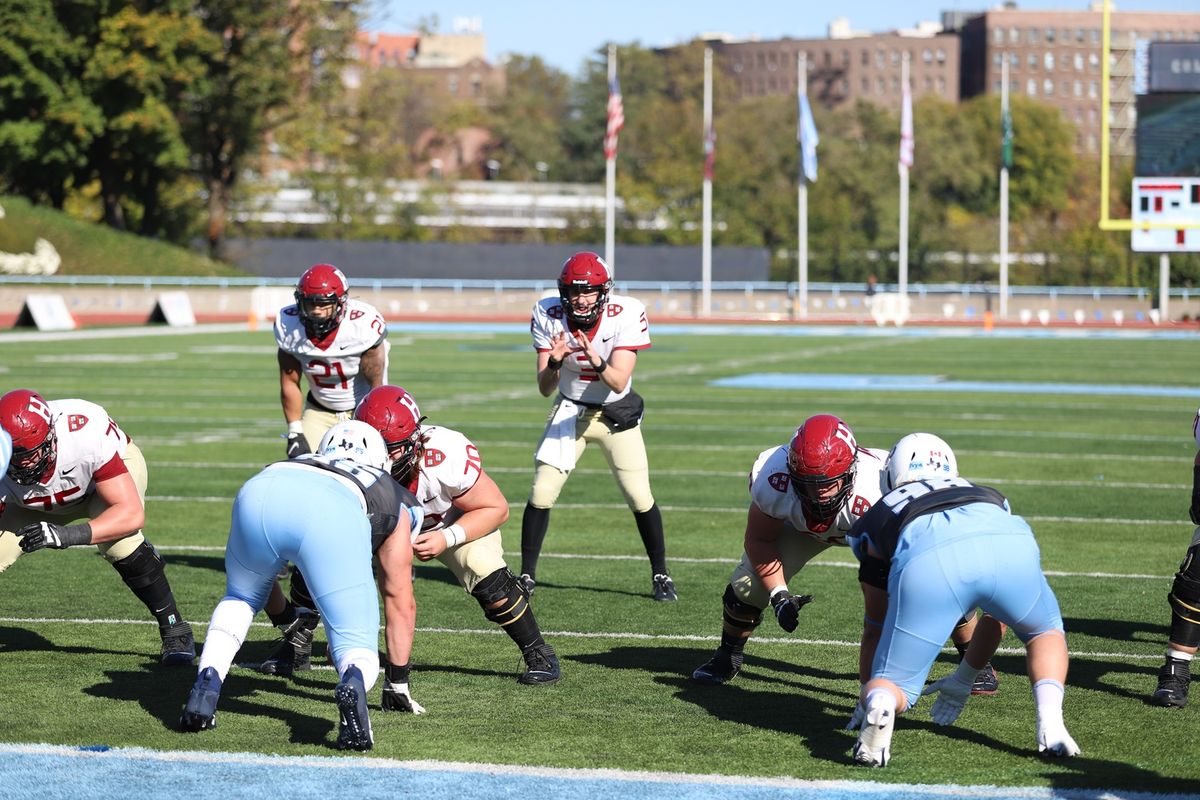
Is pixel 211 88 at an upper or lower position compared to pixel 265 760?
upper

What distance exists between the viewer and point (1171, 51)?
38.3 meters

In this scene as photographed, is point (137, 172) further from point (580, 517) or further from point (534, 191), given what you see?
point (580, 517)

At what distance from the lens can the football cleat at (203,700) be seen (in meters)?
5.57

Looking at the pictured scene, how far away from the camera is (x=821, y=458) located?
564 centimetres

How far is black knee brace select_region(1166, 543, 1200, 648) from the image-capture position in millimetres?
6328

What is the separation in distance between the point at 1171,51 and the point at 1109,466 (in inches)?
1079

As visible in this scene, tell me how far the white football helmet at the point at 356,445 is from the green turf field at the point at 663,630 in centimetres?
95

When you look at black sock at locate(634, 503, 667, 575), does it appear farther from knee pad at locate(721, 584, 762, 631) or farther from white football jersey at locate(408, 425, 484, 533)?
white football jersey at locate(408, 425, 484, 533)

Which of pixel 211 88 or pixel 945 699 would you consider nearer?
pixel 945 699

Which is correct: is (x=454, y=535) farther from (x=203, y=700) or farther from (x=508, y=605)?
(x=203, y=700)

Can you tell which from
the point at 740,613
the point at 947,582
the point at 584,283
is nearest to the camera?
the point at 947,582

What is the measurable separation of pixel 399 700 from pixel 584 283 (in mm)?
2833

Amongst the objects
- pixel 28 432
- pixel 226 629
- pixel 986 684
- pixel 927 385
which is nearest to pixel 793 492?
pixel 986 684

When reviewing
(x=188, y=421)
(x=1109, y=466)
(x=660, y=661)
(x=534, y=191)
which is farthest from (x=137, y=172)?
(x=660, y=661)
